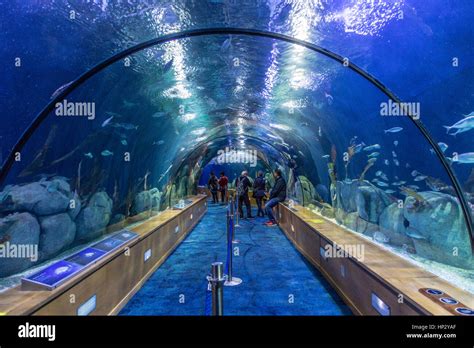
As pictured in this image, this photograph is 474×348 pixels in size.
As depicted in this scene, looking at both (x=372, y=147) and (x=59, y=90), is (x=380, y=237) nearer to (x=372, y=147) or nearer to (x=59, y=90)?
(x=372, y=147)

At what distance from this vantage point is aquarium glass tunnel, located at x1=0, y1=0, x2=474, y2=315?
339 centimetres

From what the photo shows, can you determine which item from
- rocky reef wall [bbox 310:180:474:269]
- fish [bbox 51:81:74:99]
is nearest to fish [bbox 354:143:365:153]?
rocky reef wall [bbox 310:180:474:269]

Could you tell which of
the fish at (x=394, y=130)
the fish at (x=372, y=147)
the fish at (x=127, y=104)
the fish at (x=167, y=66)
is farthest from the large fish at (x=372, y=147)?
the fish at (x=127, y=104)

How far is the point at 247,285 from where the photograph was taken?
5.55 meters

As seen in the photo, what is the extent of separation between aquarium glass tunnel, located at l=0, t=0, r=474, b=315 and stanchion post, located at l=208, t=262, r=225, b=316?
2267mm

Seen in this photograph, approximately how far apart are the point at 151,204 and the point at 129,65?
5295mm

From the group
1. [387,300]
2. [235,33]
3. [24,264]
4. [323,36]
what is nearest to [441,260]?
[387,300]

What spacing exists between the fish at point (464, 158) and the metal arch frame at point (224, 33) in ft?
0.40

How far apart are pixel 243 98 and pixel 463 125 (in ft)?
15.6

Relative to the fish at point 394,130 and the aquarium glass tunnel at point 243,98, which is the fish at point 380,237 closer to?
the aquarium glass tunnel at point 243,98

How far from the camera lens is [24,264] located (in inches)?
154

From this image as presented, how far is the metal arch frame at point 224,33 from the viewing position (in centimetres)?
363

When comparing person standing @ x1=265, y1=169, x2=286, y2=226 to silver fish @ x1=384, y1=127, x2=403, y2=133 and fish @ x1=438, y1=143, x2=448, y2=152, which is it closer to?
silver fish @ x1=384, y1=127, x2=403, y2=133
